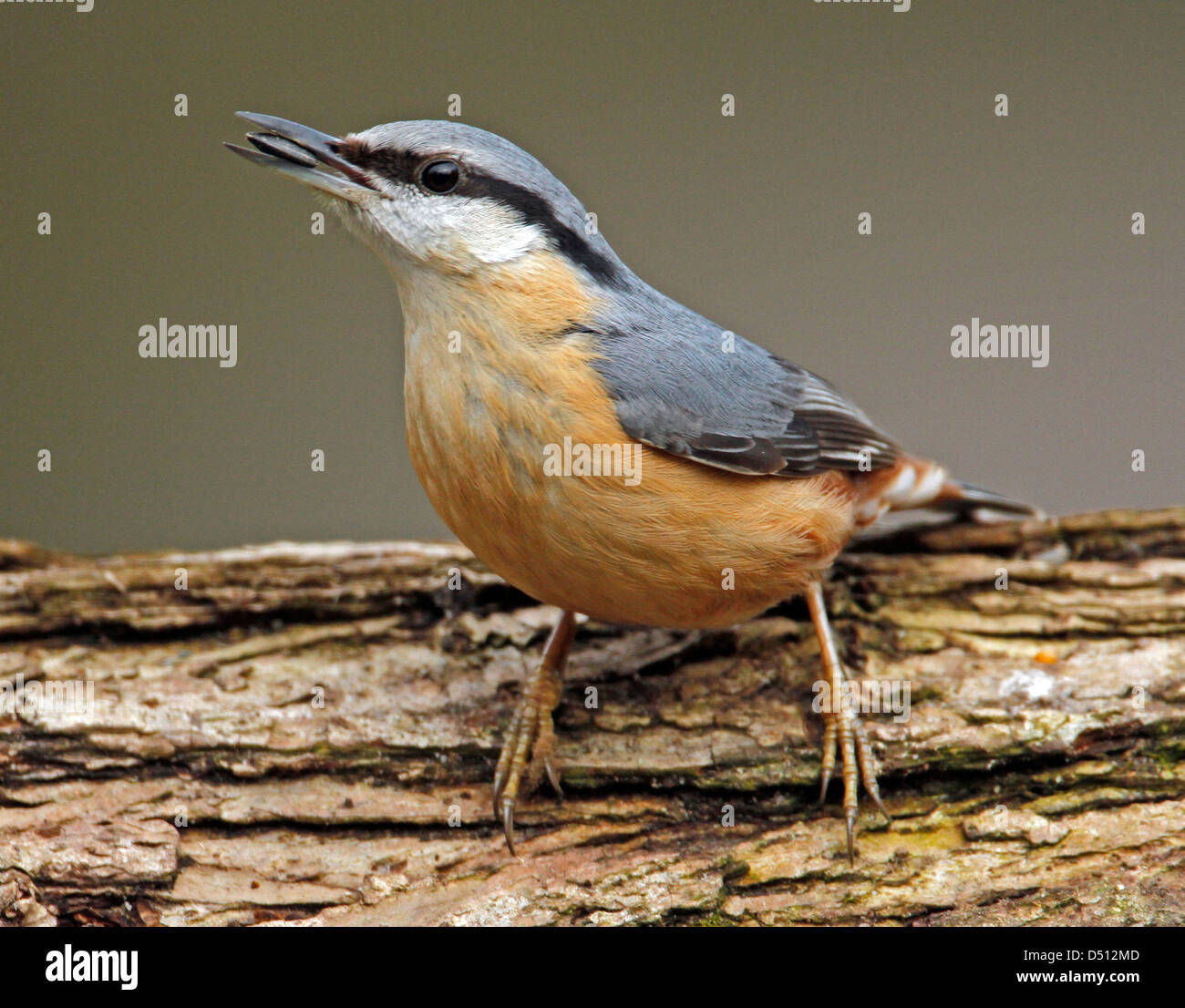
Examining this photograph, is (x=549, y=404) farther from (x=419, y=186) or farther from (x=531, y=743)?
(x=531, y=743)

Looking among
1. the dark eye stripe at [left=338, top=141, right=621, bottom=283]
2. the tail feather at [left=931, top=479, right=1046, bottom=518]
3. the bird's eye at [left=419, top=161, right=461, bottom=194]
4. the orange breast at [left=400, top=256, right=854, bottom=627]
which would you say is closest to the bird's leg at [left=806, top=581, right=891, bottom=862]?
the orange breast at [left=400, top=256, right=854, bottom=627]

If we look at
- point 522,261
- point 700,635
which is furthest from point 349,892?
point 522,261

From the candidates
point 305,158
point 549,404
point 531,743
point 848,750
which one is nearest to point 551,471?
point 549,404

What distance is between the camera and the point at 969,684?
3385 millimetres

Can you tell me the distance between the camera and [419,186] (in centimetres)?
286

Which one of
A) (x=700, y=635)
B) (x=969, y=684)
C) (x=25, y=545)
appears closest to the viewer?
(x=969, y=684)

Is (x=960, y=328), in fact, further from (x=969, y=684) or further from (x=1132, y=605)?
(x=969, y=684)

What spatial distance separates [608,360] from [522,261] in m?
0.35

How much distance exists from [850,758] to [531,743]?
0.91 m

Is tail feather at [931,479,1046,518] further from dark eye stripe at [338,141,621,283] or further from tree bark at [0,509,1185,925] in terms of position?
dark eye stripe at [338,141,621,283]

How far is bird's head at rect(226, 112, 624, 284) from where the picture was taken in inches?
112

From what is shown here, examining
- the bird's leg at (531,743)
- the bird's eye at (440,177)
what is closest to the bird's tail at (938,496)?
the bird's leg at (531,743)

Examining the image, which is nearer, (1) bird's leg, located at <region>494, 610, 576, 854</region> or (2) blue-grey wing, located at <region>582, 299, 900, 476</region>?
(2) blue-grey wing, located at <region>582, 299, 900, 476</region>

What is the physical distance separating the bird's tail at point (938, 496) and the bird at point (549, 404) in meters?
0.79
